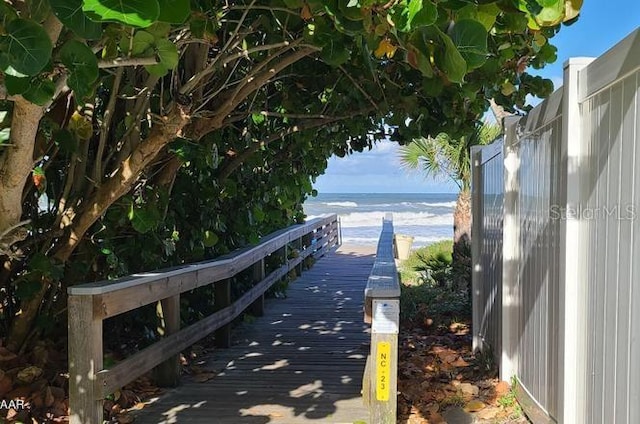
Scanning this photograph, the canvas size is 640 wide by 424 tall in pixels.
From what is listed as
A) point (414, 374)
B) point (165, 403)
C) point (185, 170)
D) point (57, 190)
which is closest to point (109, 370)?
point (165, 403)

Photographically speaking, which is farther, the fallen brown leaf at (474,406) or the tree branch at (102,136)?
the fallen brown leaf at (474,406)

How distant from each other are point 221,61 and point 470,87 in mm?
1294

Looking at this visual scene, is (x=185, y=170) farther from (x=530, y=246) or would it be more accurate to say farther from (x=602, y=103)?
(x=602, y=103)

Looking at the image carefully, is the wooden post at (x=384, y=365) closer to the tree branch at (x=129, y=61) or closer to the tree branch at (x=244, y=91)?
the tree branch at (x=244, y=91)

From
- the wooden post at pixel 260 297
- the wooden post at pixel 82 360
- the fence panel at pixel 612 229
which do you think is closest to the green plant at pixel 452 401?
the fence panel at pixel 612 229

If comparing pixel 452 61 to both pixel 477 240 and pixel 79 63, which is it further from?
pixel 477 240

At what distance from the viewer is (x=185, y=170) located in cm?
462

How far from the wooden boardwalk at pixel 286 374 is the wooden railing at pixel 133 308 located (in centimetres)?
31

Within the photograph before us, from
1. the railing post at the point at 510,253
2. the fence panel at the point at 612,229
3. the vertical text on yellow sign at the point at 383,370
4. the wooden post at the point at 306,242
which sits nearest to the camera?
the fence panel at the point at 612,229

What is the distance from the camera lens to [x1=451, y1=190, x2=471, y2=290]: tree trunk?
312 inches

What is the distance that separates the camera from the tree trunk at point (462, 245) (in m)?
7.92

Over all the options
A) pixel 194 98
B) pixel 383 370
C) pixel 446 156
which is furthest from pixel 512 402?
pixel 446 156

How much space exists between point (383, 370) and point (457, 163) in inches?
312

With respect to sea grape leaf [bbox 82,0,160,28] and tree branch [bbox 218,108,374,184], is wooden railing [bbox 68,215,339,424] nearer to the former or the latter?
tree branch [bbox 218,108,374,184]
